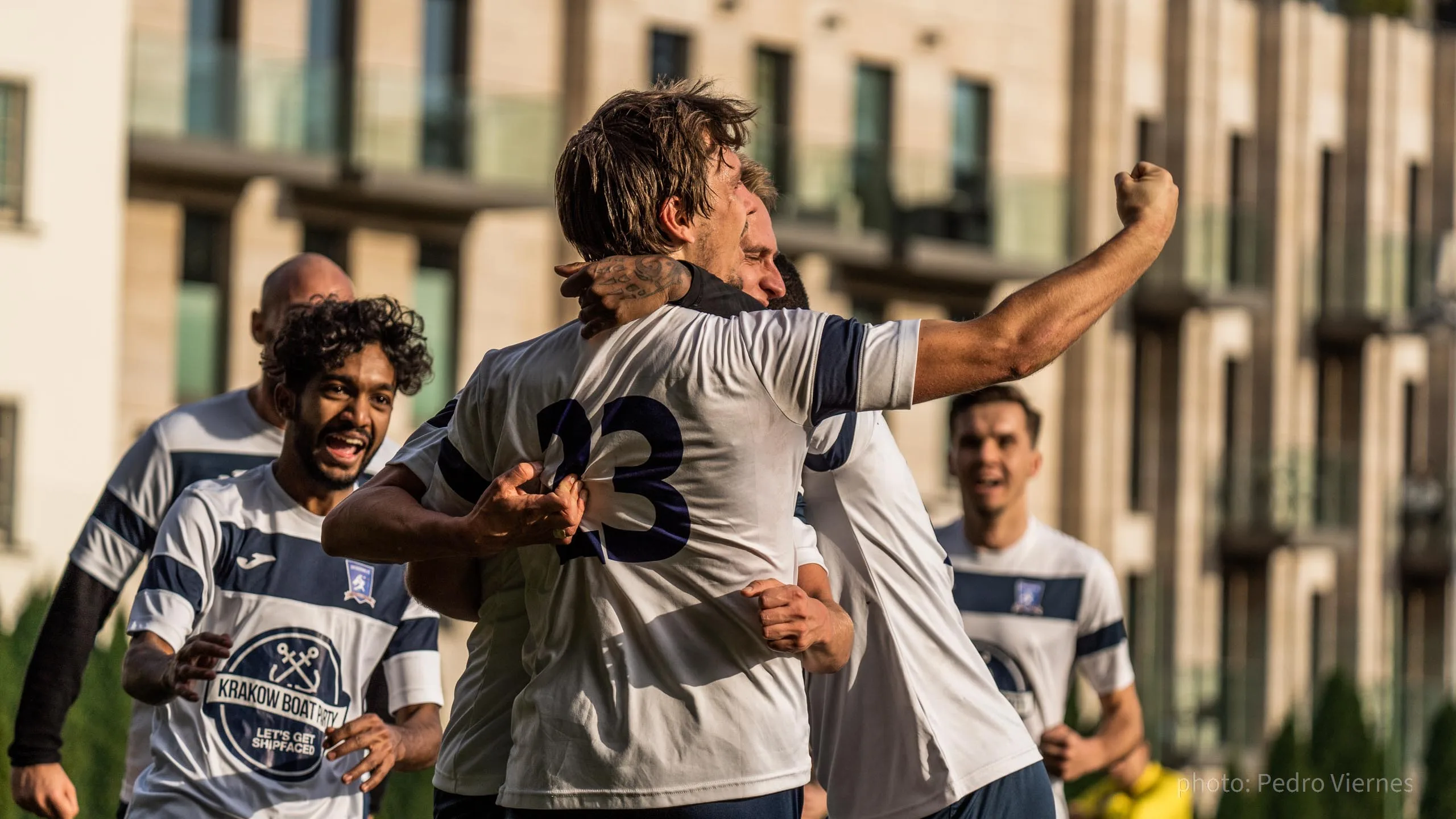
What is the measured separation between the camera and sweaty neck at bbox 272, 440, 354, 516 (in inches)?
253

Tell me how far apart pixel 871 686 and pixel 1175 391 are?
33359mm

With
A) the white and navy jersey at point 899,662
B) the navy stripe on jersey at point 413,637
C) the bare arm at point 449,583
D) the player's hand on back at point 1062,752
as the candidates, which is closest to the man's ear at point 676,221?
the bare arm at point 449,583

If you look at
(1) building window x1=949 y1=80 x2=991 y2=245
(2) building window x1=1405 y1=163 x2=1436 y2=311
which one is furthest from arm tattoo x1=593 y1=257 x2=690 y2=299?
(2) building window x1=1405 y1=163 x2=1436 y2=311

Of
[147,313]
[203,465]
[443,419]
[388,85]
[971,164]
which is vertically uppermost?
[971,164]

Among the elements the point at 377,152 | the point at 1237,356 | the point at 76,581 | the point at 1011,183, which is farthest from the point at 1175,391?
the point at 76,581

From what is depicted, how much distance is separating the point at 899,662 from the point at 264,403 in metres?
2.60

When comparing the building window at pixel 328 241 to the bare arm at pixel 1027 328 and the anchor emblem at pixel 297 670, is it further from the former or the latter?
the bare arm at pixel 1027 328

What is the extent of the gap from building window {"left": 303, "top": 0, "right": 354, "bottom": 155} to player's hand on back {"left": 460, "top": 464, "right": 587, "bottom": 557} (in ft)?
77.6

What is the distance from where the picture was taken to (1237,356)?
40.0 meters

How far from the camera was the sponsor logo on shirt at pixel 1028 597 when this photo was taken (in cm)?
870

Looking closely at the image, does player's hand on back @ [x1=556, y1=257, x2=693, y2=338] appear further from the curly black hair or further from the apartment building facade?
the apartment building facade

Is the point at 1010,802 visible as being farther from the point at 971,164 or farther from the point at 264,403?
the point at 971,164

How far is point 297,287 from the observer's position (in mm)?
7656

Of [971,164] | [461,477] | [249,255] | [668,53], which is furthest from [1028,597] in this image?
[971,164]
